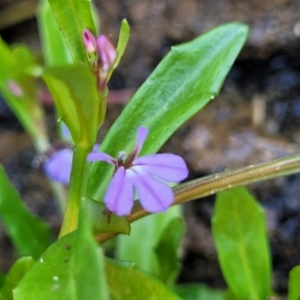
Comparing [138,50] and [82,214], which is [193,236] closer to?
[138,50]

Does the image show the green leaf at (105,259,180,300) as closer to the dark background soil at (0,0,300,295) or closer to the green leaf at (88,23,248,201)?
the green leaf at (88,23,248,201)

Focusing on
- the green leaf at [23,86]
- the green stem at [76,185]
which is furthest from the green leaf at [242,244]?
the green leaf at [23,86]

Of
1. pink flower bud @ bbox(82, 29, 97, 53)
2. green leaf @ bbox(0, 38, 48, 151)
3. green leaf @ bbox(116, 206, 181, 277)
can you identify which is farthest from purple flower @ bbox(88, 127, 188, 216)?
green leaf @ bbox(0, 38, 48, 151)

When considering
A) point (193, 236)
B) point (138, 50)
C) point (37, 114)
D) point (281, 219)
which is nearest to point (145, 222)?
point (193, 236)

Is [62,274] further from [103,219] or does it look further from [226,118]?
[226,118]

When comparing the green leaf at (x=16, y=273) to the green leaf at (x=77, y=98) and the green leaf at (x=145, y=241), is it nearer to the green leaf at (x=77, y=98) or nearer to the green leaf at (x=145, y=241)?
the green leaf at (x=77, y=98)

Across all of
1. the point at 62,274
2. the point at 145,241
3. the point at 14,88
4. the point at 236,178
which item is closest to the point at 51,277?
the point at 62,274

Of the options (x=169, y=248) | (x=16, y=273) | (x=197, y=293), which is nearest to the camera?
(x=16, y=273)
